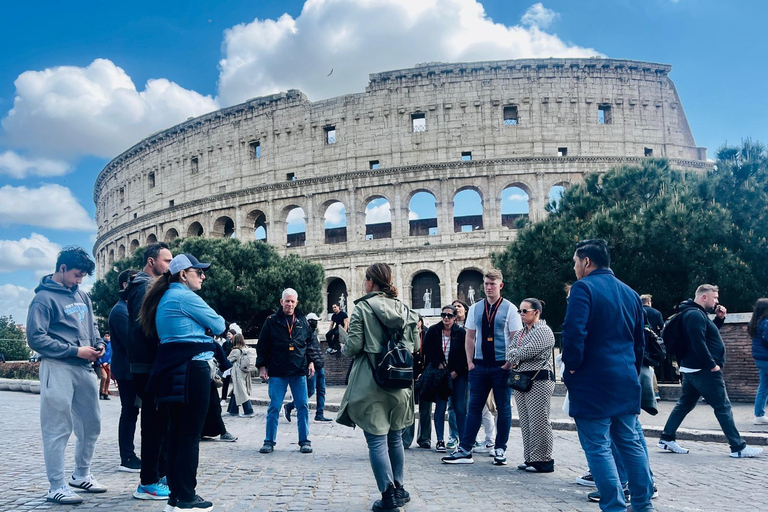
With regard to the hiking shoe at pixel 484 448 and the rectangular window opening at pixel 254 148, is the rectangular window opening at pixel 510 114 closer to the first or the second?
the rectangular window opening at pixel 254 148

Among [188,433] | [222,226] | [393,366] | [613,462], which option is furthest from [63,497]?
[222,226]

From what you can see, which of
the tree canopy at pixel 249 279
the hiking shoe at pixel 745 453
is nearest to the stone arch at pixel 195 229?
the tree canopy at pixel 249 279

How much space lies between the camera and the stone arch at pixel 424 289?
36406 millimetres

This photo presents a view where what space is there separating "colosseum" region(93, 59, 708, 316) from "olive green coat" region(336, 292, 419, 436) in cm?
2926

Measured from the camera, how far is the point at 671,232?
66.8 feet

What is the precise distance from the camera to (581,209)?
2395cm

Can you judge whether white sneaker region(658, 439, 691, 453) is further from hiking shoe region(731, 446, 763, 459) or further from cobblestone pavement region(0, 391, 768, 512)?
hiking shoe region(731, 446, 763, 459)

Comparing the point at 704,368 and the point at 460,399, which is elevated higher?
the point at 704,368

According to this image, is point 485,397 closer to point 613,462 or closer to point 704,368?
point 613,462

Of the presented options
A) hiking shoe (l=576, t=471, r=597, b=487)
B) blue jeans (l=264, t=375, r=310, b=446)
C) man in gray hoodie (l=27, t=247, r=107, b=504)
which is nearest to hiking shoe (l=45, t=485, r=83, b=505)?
man in gray hoodie (l=27, t=247, r=107, b=504)

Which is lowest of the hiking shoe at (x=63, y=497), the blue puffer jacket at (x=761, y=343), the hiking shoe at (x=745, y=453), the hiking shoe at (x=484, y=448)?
the hiking shoe at (x=745, y=453)

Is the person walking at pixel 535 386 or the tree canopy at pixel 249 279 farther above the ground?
the tree canopy at pixel 249 279

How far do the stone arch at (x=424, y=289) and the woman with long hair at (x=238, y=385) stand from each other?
82.6 ft

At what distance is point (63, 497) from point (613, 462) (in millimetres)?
4051
